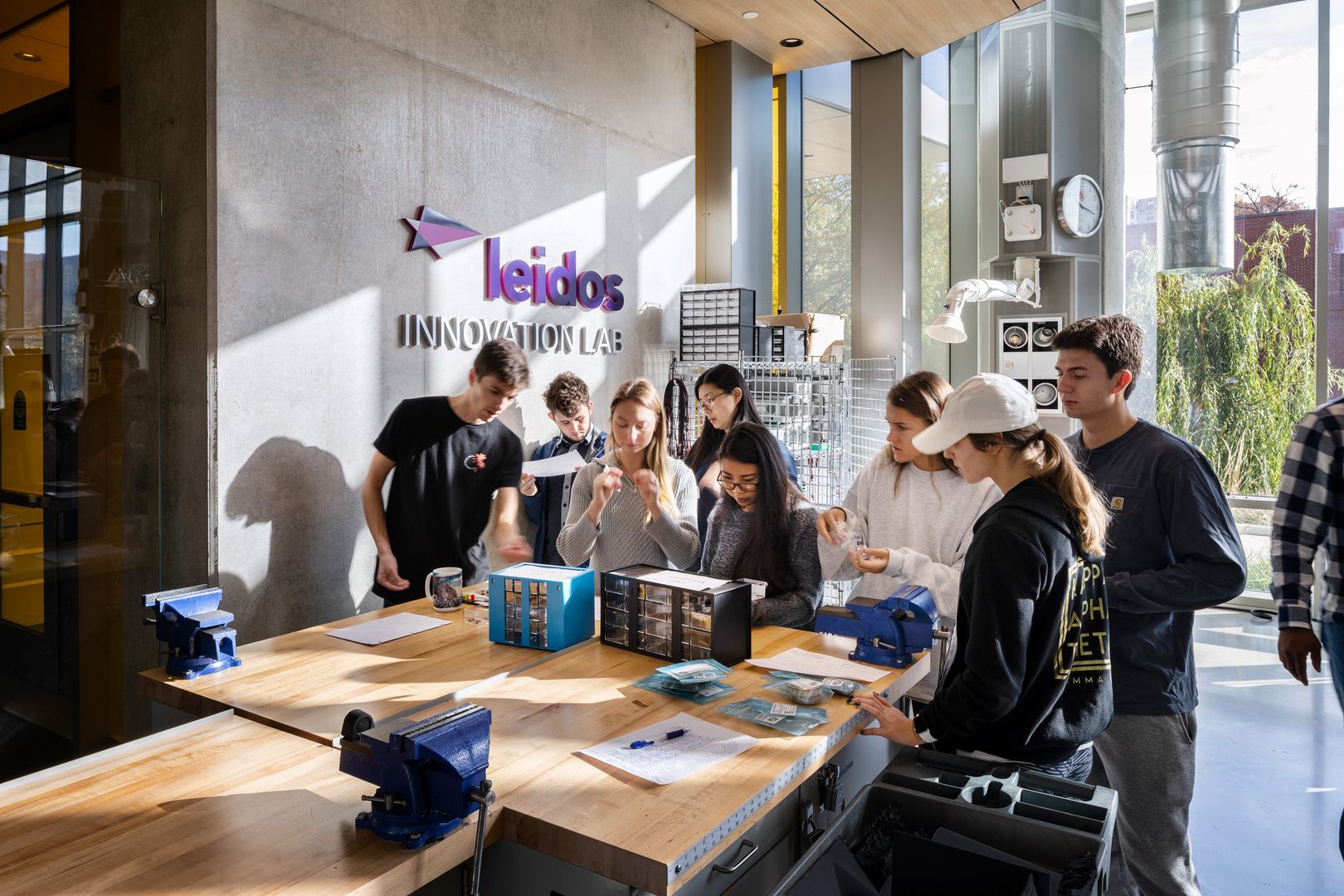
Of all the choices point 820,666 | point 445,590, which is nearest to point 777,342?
point 445,590

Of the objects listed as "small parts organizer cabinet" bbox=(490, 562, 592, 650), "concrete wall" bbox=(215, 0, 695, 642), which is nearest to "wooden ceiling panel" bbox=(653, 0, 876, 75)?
"concrete wall" bbox=(215, 0, 695, 642)

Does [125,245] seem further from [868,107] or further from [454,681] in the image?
[868,107]

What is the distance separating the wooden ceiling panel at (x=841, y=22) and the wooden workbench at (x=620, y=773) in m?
4.71

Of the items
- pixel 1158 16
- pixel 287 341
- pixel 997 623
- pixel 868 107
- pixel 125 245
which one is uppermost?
pixel 1158 16

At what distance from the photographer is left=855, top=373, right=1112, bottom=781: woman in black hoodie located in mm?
1937

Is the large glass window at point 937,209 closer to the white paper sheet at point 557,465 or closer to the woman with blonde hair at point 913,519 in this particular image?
the white paper sheet at point 557,465

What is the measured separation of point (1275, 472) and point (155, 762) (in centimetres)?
763

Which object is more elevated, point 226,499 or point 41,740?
point 226,499

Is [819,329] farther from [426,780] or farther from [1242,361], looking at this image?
[426,780]

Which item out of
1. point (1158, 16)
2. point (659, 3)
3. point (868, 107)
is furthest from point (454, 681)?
point (1158, 16)

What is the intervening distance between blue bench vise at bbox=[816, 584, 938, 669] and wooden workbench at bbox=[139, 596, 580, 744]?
3.02 ft

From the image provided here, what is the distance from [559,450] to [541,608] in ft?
6.16

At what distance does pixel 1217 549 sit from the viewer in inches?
98.4

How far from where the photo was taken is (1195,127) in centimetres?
608
